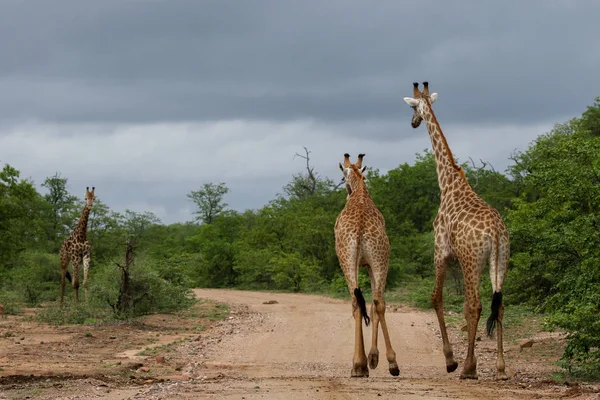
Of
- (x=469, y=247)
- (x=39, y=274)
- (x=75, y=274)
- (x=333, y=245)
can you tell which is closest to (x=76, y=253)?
(x=75, y=274)

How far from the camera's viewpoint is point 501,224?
11.2 metres

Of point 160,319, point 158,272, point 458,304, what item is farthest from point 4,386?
point 458,304

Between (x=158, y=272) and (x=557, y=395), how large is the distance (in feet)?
44.9

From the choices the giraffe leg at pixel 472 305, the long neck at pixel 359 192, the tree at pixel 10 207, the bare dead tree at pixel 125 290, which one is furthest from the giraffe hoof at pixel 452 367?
the tree at pixel 10 207

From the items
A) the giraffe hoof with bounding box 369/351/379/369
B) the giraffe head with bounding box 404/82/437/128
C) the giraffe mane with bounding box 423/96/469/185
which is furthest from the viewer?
the giraffe head with bounding box 404/82/437/128

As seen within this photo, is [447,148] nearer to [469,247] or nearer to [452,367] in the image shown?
[469,247]

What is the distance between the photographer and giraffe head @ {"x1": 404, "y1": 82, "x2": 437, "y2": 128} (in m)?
13.9

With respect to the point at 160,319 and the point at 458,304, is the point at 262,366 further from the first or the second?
the point at 458,304

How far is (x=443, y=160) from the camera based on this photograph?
43.3 feet

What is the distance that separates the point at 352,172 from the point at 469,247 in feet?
10.2

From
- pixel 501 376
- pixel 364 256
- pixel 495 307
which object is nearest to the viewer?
pixel 501 376

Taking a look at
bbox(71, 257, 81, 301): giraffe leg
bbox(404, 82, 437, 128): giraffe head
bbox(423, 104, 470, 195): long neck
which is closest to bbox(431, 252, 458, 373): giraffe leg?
bbox(423, 104, 470, 195): long neck

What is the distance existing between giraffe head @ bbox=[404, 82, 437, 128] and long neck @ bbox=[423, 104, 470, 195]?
2.7 inches

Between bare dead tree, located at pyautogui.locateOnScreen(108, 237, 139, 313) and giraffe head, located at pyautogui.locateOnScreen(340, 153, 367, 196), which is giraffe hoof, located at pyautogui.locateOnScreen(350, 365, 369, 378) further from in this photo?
bare dead tree, located at pyautogui.locateOnScreen(108, 237, 139, 313)
